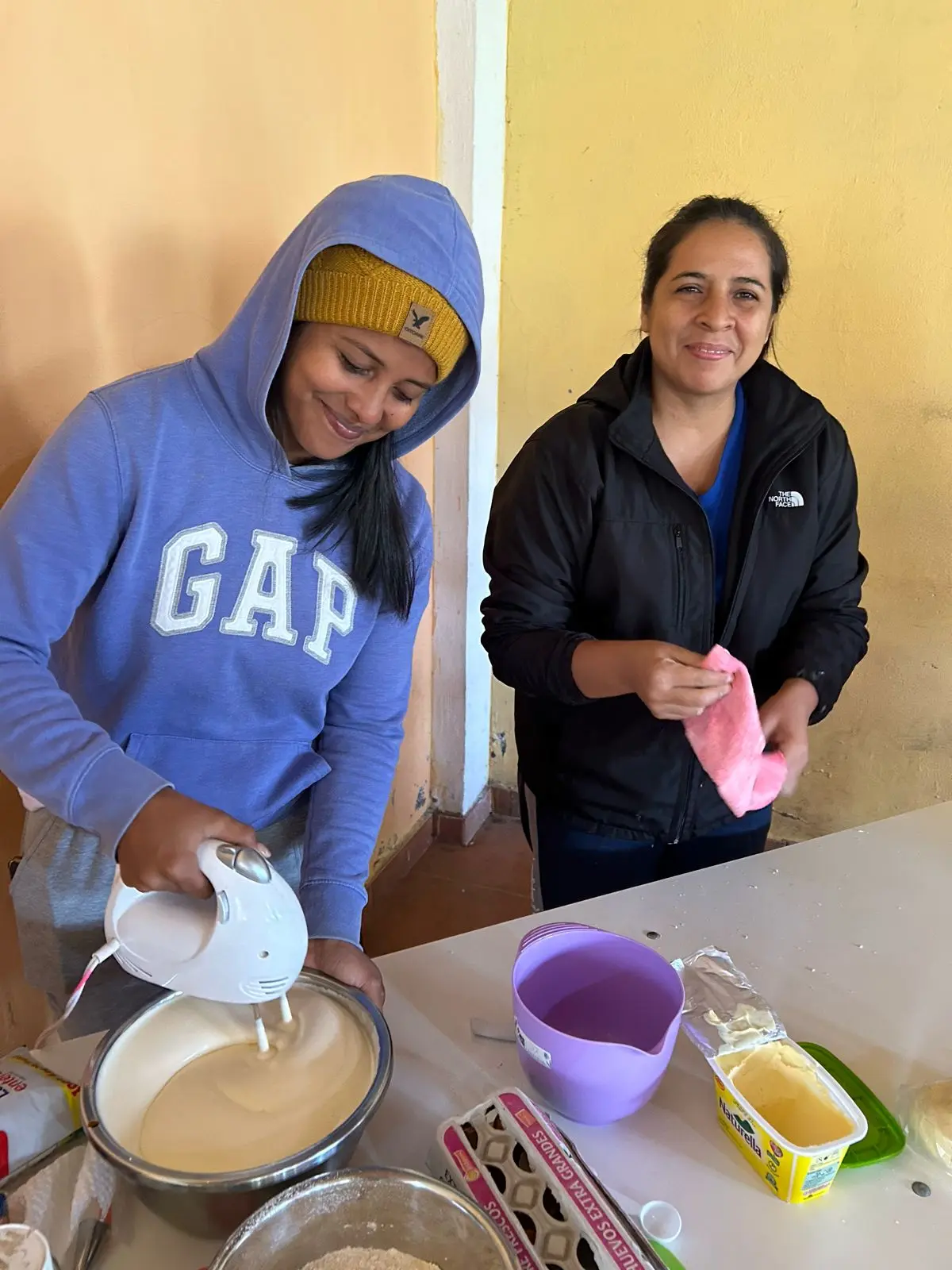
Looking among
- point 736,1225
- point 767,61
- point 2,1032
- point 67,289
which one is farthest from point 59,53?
point 767,61

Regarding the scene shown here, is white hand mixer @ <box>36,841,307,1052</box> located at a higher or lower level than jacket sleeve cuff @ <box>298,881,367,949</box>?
higher

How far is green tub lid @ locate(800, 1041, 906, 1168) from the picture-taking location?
0.73m

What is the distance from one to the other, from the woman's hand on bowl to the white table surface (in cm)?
4

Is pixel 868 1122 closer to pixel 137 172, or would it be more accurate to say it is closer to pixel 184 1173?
pixel 184 1173

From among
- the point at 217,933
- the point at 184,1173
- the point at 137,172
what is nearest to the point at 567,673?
the point at 217,933

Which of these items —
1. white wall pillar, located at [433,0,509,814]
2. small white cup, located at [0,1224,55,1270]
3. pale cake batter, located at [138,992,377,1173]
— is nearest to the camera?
small white cup, located at [0,1224,55,1270]

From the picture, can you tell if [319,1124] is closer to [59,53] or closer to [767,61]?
[59,53]

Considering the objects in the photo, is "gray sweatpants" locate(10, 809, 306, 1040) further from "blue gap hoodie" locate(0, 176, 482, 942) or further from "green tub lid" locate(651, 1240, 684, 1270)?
"green tub lid" locate(651, 1240, 684, 1270)

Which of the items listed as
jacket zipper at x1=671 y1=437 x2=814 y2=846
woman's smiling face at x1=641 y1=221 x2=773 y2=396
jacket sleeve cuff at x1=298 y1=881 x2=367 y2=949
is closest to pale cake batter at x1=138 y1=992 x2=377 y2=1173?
jacket sleeve cuff at x1=298 y1=881 x2=367 y2=949

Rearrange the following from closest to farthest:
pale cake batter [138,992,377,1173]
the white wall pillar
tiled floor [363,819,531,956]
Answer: pale cake batter [138,992,377,1173]
the white wall pillar
tiled floor [363,819,531,956]

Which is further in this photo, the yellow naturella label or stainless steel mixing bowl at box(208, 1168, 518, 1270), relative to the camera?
the yellow naturella label

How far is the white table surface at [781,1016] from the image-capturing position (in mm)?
680

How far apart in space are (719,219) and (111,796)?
1.06 m

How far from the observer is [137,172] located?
1.14 meters
